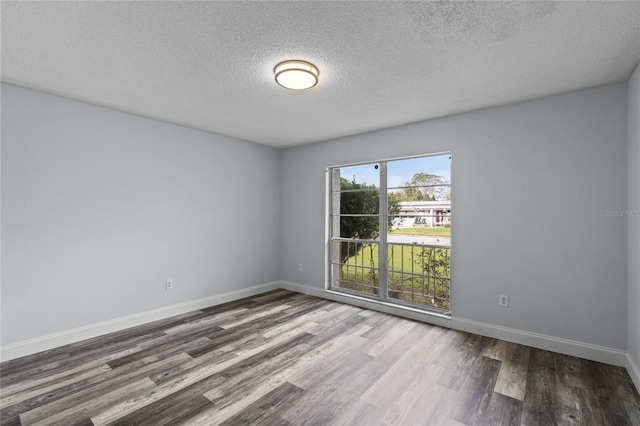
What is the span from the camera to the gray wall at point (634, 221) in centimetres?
238

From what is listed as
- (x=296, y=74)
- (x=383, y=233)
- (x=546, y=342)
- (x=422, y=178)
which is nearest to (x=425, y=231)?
(x=383, y=233)

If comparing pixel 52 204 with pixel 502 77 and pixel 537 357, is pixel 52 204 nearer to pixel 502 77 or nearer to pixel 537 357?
pixel 502 77

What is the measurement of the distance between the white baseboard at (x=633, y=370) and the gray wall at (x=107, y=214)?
4654 mm

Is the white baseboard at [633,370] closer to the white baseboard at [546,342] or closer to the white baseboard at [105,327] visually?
the white baseboard at [546,342]

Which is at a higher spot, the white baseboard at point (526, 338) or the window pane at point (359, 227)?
the window pane at point (359, 227)

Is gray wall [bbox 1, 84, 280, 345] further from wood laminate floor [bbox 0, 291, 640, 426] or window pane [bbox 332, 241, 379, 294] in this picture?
window pane [bbox 332, 241, 379, 294]

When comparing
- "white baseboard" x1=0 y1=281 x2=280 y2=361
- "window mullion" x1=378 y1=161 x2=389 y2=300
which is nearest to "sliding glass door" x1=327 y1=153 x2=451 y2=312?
"window mullion" x1=378 y1=161 x2=389 y2=300

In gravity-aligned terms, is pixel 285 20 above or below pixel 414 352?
above

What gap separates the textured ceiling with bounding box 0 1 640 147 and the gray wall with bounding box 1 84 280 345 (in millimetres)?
440

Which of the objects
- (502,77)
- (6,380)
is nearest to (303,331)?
(6,380)

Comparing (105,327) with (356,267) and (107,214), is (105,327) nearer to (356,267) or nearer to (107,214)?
(107,214)

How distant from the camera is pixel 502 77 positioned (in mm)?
2678

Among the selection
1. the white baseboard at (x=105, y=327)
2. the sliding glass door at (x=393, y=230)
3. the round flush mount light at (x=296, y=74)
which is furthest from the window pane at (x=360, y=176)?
the white baseboard at (x=105, y=327)

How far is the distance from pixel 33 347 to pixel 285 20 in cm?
386
